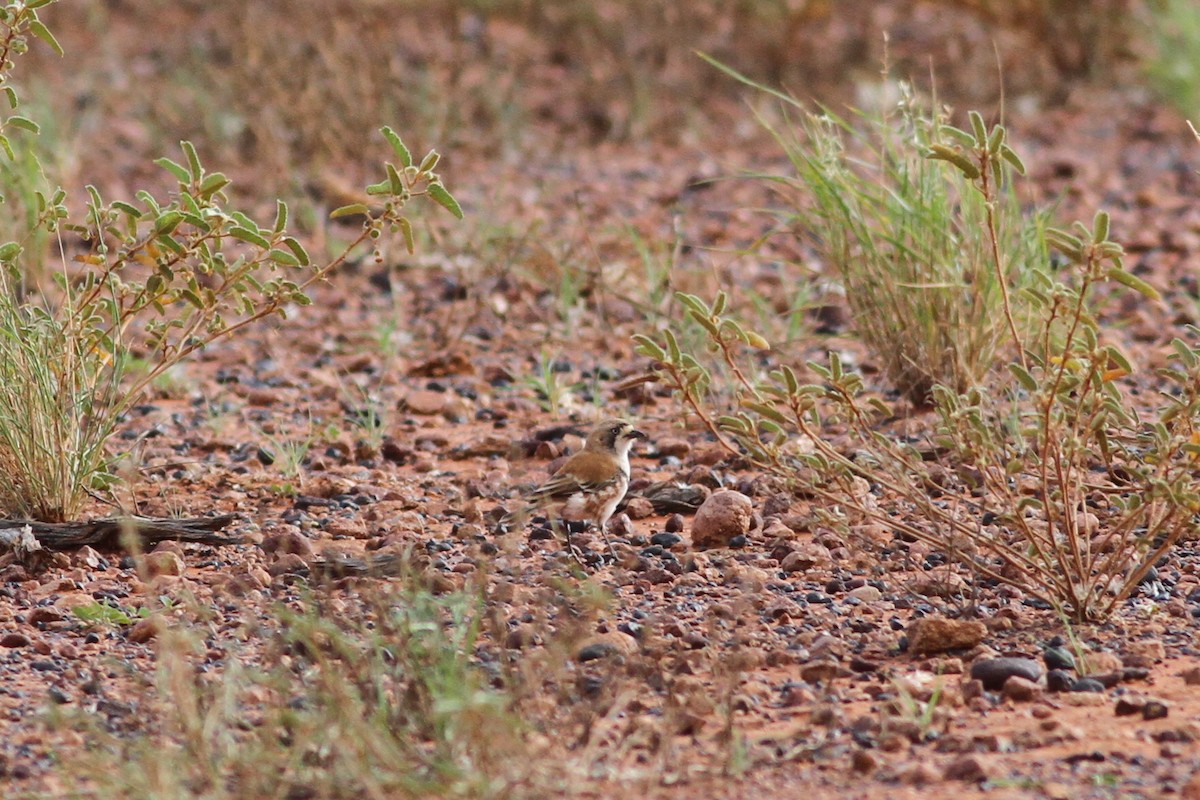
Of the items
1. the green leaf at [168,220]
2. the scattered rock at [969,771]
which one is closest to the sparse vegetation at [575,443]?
the scattered rock at [969,771]

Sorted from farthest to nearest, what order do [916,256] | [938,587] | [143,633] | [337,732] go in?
[916,256], [938,587], [143,633], [337,732]

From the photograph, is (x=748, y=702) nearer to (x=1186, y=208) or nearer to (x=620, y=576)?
(x=620, y=576)

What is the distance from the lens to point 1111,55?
10312 millimetres

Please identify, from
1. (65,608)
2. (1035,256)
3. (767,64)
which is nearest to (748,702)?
(65,608)

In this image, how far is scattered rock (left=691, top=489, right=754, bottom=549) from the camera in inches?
179

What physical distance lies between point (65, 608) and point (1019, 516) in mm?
2184

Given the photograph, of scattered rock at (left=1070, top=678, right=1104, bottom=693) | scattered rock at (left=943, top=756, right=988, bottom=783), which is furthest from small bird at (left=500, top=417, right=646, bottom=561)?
scattered rock at (left=943, top=756, right=988, bottom=783)

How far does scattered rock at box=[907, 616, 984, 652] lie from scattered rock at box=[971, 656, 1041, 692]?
14 centimetres

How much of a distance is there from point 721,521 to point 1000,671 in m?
1.19

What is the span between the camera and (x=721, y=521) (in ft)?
14.9

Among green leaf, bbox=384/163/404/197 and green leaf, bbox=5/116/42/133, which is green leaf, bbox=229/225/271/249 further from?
green leaf, bbox=5/116/42/133

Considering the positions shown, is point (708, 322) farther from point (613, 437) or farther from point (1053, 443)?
point (613, 437)

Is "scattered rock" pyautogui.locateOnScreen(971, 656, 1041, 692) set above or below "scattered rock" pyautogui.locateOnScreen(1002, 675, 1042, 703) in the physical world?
above

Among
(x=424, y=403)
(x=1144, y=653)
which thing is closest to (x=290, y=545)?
(x=424, y=403)
